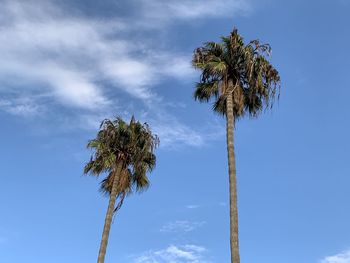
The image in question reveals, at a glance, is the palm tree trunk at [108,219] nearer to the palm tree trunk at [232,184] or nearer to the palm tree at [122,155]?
the palm tree at [122,155]

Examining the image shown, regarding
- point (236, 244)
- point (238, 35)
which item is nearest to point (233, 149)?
point (236, 244)

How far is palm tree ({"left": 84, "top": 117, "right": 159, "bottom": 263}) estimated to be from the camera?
36.2 metres

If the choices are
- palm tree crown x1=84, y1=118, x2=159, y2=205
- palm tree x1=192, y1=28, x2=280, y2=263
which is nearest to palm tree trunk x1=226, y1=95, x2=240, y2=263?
palm tree x1=192, y1=28, x2=280, y2=263

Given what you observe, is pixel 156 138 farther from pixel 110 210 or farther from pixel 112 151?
pixel 110 210

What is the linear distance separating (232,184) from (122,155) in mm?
14668

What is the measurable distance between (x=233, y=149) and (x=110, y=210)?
1251 cm

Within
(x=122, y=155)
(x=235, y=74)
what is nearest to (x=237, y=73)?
(x=235, y=74)

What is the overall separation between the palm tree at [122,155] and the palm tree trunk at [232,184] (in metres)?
12.0

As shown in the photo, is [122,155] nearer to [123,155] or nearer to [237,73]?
[123,155]

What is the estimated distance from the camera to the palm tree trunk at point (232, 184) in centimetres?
2152

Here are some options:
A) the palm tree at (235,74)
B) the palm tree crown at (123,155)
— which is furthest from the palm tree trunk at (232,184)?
the palm tree crown at (123,155)

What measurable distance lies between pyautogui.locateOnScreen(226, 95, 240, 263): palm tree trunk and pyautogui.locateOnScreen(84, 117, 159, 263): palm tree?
1196 centimetres

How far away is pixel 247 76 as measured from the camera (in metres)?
28.0

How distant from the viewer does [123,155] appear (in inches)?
1443
